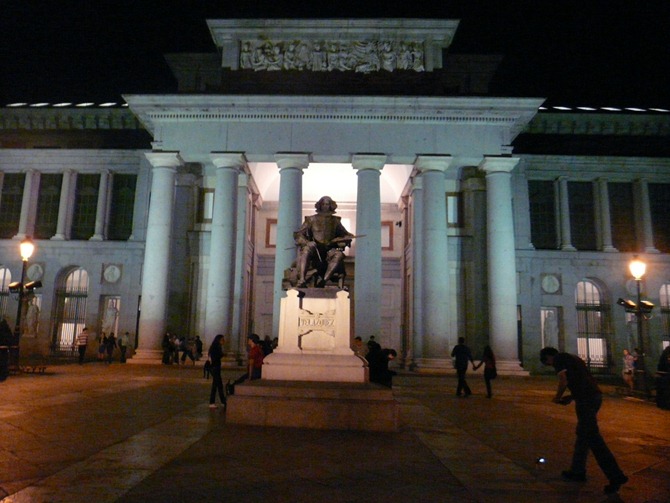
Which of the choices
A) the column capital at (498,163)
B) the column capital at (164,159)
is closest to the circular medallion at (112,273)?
the column capital at (164,159)

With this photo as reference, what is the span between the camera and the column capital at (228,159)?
90.5 ft

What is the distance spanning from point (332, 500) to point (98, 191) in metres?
35.7

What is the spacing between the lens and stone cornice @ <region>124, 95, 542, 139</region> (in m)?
27.3

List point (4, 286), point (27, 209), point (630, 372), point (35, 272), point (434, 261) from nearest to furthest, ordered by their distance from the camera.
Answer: point (630, 372) → point (434, 261) → point (35, 272) → point (4, 286) → point (27, 209)

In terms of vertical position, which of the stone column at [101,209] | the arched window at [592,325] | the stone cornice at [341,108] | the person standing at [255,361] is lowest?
the person standing at [255,361]

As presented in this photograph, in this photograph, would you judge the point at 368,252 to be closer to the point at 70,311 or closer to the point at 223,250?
the point at 223,250

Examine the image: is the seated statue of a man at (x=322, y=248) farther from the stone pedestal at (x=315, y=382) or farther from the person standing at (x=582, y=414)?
the person standing at (x=582, y=414)

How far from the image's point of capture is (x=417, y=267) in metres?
29.9

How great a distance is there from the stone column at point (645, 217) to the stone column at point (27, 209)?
39563mm

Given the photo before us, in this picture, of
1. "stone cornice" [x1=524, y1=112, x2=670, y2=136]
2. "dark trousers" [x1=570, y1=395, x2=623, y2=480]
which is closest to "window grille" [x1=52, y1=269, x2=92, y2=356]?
"stone cornice" [x1=524, y1=112, x2=670, y2=136]

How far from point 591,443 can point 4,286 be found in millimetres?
38885

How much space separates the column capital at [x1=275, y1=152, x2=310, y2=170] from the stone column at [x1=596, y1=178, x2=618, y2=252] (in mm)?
20030

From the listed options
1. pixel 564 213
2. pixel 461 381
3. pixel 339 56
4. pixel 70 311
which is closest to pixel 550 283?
pixel 564 213

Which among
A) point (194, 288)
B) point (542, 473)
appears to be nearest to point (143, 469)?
point (542, 473)
